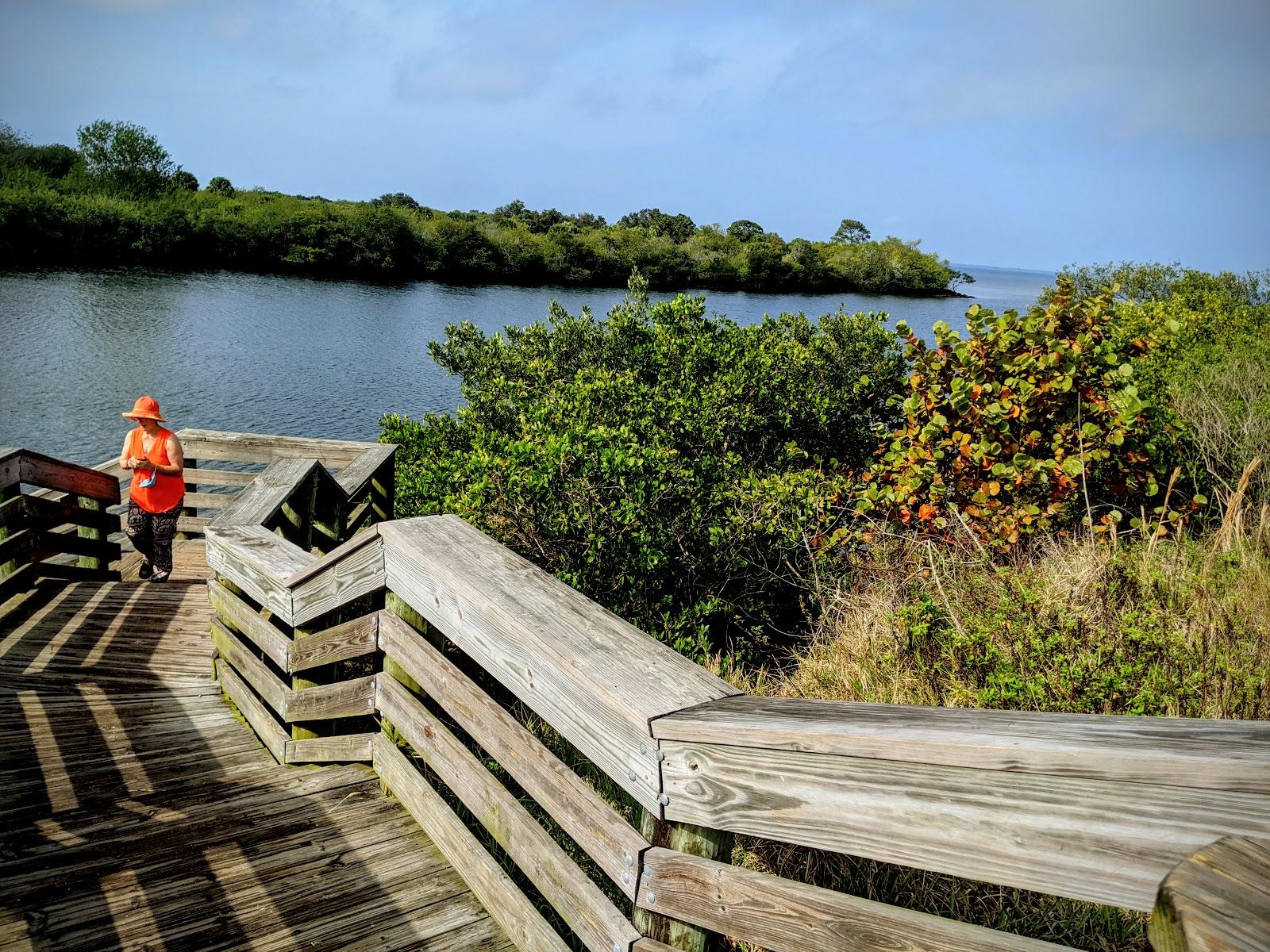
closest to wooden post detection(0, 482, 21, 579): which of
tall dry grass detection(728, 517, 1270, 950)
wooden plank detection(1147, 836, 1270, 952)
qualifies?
tall dry grass detection(728, 517, 1270, 950)

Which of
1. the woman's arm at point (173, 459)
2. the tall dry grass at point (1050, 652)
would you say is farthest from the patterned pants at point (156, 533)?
the tall dry grass at point (1050, 652)

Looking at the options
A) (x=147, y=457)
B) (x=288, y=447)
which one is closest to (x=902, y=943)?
(x=147, y=457)

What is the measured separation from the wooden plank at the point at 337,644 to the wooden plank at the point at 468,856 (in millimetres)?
321

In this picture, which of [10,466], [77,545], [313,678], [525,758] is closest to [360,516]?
[77,545]

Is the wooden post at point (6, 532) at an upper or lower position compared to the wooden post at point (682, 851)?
lower

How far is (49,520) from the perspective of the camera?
639 cm

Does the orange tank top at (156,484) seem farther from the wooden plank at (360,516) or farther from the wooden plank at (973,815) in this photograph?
the wooden plank at (973,815)

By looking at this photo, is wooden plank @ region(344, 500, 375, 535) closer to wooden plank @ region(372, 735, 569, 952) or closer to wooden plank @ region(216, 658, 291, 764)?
wooden plank @ region(216, 658, 291, 764)

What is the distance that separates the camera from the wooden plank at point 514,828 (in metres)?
1.85

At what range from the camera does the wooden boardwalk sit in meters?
2.19

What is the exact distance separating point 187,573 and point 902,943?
698cm

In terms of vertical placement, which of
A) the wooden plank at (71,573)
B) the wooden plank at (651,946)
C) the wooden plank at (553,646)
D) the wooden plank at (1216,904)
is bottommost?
the wooden plank at (71,573)

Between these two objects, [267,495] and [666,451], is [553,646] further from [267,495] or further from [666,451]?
[666,451]

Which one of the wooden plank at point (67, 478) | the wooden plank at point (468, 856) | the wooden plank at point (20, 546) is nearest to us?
the wooden plank at point (468, 856)
